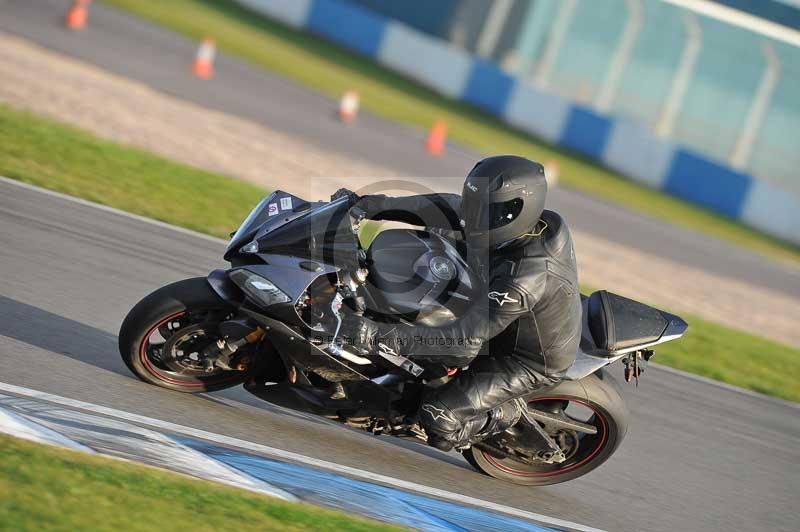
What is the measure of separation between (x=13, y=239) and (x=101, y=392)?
108 inches

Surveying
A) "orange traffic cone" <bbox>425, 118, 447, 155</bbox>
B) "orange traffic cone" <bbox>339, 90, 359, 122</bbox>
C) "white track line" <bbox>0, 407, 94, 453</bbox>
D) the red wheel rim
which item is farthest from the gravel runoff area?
"white track line" <bbox>0, 407, 94, 453</bbox>

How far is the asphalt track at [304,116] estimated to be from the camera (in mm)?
17141

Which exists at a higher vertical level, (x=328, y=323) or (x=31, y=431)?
(x=328, y=323)

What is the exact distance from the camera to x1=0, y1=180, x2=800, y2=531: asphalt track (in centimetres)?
557

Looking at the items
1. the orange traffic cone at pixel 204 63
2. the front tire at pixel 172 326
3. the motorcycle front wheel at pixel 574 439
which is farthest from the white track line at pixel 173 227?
A: the orange traffic cone at pixel 204 63

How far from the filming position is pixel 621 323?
5777mm

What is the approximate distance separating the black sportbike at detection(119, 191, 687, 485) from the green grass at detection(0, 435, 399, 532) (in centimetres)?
85

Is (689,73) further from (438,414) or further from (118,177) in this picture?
(438,414)

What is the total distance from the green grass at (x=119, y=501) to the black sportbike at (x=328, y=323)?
0.85m

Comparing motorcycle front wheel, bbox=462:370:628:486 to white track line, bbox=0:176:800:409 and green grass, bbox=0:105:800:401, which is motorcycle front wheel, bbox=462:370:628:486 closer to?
white track line, bbox=0:176:800:409

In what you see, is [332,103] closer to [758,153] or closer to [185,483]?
[758,153]

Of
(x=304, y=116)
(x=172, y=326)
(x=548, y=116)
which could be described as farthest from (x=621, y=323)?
(x=548, y=116)

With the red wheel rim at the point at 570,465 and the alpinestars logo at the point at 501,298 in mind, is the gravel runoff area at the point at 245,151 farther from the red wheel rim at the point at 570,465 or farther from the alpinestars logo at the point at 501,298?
the alpinestars logo at the point at 501,298

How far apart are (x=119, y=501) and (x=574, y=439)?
2.93 m
